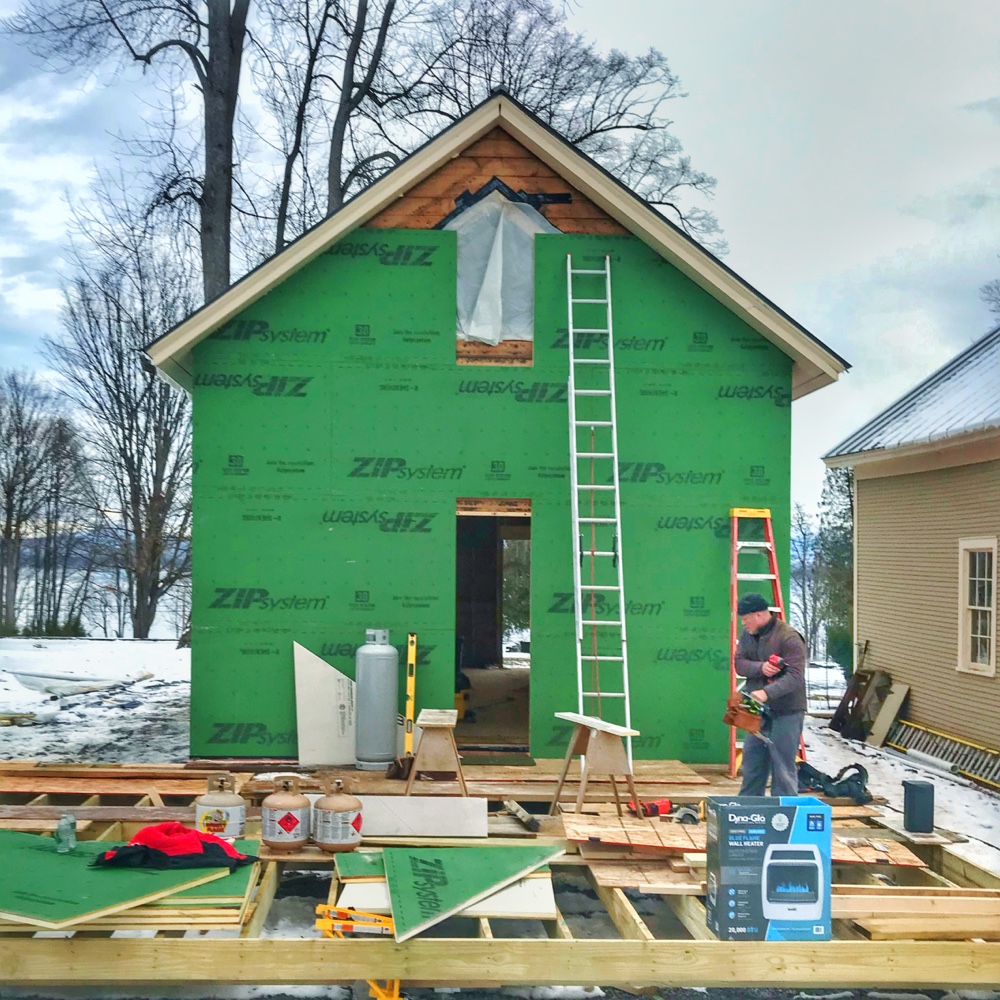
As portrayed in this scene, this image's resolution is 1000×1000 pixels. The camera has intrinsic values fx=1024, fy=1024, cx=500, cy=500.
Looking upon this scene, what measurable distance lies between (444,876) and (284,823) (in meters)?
1.15

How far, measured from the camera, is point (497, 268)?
908 centimetres

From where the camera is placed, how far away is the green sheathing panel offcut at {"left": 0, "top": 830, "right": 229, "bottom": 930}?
14.9 ft

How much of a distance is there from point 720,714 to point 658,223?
4.29 m

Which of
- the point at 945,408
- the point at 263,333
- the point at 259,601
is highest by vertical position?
the point at 263,333

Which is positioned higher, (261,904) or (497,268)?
(497,268)

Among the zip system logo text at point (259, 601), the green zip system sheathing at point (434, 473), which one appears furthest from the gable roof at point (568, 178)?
the zip system logo text at point (259, 601)

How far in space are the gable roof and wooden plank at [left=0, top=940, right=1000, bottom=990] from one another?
5291 millimetres

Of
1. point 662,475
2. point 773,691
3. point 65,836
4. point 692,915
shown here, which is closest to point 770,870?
point 692,915

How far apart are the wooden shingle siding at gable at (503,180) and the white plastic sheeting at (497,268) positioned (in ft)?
0.50

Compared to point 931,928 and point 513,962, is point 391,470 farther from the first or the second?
point 931,928

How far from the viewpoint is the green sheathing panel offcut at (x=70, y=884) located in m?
4.55

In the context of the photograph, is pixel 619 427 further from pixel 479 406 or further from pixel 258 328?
pixel 258 328

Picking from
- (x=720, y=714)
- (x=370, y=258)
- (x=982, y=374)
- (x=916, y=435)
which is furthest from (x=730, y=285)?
(x=982, y=374)

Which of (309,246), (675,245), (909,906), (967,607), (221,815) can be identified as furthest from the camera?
(967,607)
